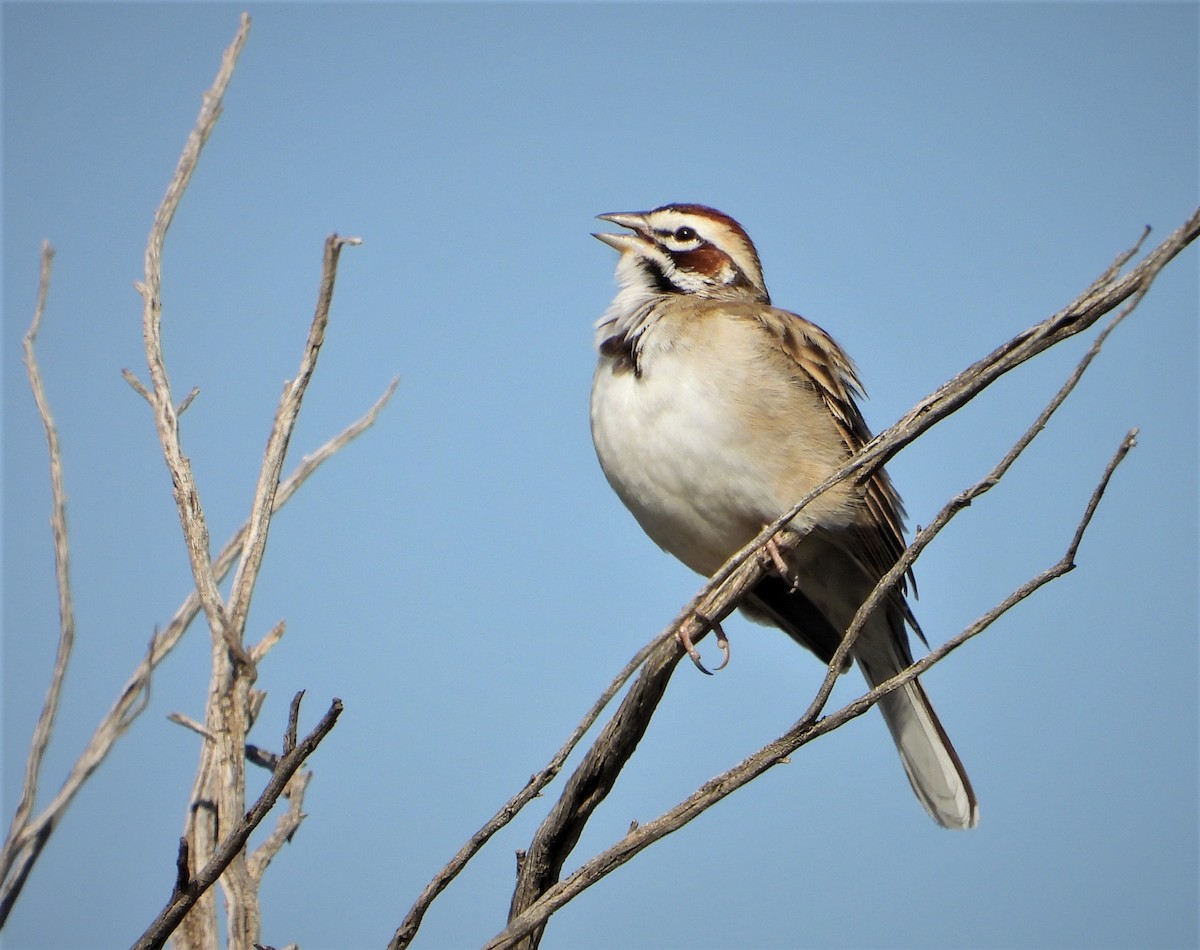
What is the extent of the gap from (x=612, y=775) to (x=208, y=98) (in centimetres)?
215

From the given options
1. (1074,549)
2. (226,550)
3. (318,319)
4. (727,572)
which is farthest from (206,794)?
(1074,549)

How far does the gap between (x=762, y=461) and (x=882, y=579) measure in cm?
144

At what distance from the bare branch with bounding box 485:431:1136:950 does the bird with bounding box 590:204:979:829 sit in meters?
1.46

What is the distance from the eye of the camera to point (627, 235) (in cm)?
565

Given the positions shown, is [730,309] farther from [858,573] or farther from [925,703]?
[925,703]

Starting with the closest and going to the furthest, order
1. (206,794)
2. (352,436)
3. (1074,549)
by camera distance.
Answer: (1074,549) < (206,794) < (352,436)

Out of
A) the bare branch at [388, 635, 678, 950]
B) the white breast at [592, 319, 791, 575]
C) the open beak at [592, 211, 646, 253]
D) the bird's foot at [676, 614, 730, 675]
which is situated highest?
the open beak at [592, 211, 646, 253]

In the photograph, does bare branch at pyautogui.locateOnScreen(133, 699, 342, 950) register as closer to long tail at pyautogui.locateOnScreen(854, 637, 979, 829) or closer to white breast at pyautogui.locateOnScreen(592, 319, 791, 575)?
white breast at pyautogui.locateOnScreen(592, 319, 791, 575)

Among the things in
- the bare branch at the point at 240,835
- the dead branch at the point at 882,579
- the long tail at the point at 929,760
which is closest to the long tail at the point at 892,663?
the long tail at the point at 929,760

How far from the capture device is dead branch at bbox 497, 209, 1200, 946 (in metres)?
2.75

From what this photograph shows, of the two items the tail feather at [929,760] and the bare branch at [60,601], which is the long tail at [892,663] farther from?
the bare branch at [60,601]

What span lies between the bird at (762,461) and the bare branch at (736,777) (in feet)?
4.78

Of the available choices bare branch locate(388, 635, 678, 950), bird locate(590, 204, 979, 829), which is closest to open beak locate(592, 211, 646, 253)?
bird locate(590, 204, 979, 829)

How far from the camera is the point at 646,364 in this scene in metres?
4.76
